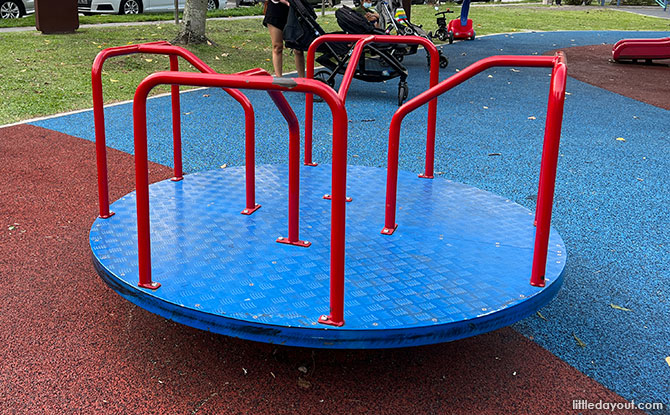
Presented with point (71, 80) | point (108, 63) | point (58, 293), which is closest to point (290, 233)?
point (58, 293)

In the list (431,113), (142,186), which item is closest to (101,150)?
(142,186)

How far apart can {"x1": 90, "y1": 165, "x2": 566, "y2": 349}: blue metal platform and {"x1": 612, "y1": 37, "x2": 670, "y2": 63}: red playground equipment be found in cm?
944

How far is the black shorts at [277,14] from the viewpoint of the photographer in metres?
7.55

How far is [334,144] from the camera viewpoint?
2.24 m

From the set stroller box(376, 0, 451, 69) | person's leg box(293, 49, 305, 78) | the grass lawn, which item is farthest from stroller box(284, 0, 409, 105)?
the grass lawn

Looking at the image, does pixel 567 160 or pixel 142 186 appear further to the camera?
pixel 567 160

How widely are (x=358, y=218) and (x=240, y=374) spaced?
1.22 metres

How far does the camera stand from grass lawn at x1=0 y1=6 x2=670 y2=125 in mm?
7375

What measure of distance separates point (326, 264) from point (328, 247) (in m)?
0.19

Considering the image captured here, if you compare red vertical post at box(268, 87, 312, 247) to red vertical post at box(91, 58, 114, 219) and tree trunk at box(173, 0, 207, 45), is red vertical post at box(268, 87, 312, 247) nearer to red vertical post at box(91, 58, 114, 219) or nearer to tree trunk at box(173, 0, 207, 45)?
red vertical post at box(91, 58, 114, 219)

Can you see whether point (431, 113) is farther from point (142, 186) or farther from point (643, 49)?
point (643, 49)

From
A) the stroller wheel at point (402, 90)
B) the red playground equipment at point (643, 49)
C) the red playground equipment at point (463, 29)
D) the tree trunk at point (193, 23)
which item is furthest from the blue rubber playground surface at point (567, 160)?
the red playground equipment at point (463, 29)

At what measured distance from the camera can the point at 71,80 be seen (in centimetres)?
841

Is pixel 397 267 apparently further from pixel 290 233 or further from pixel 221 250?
pixel 221 250
